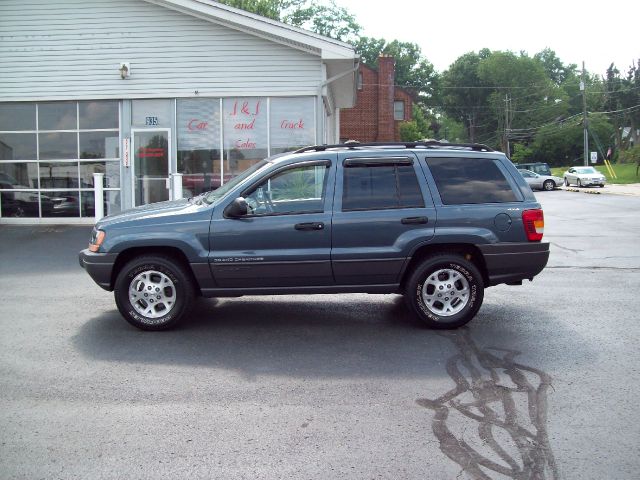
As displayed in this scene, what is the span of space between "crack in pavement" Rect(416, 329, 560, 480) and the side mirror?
2431mm

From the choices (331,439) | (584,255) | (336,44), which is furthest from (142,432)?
(336,44)

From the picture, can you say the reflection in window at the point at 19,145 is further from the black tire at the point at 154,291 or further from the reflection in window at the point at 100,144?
the black tire at the point at 154,291

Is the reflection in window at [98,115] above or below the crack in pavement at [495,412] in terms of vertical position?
above

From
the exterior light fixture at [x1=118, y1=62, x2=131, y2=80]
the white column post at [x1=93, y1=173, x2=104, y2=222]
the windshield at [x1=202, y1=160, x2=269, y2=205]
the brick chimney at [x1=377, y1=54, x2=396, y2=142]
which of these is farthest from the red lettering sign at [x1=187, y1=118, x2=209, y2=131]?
the brick chimney at [x1=377, y1=54, x2=396, y2=142]

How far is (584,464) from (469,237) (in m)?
3.19

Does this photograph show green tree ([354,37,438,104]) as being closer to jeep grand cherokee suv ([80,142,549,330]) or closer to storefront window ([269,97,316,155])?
storefront window ([269,97,316,155])

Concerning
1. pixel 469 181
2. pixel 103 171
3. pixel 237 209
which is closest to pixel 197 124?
pixel 103 171

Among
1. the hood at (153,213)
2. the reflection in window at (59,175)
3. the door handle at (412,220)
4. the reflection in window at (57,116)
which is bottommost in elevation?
the door handle at (412,220)

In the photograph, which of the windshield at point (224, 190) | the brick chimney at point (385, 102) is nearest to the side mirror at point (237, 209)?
the windshield at point (224, 190)

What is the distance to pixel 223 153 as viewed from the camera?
53.5ft

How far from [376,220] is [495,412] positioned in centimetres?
261

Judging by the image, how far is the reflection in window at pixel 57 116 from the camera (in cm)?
1669

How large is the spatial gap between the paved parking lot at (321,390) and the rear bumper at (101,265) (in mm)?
524

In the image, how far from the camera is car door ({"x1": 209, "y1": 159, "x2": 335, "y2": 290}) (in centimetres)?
671
